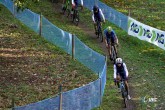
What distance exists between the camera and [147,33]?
25797 mm

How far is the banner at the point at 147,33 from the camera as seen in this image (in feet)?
80.1

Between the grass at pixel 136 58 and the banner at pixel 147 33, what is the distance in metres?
0.49

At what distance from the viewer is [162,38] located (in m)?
24.2

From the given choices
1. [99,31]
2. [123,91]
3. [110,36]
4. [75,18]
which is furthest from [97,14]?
[123,91]

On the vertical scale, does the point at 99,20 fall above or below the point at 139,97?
above

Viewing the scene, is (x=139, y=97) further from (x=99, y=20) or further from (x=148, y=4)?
(x=148, y=4)

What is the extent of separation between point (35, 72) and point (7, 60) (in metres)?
2.40

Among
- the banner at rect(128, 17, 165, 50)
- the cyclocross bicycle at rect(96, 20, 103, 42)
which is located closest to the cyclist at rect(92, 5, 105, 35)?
the cyclocross bicycle at rect(96, 20, 103, 42)

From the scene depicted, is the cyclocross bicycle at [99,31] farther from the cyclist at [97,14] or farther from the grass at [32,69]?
the grass at [32,69]

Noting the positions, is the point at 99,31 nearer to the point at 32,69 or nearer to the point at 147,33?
the point at 147,33

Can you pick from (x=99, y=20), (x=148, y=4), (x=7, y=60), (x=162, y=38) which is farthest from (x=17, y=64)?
(x=148, y=4)

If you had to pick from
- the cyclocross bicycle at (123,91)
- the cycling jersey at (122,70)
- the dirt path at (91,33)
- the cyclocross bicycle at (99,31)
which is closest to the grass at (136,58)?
the dirt path at (91,33)

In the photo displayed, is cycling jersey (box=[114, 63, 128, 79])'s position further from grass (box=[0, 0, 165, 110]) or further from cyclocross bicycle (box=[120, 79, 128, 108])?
grass (box=[0, 0, 165, 110])

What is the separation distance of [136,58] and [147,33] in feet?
7.11
